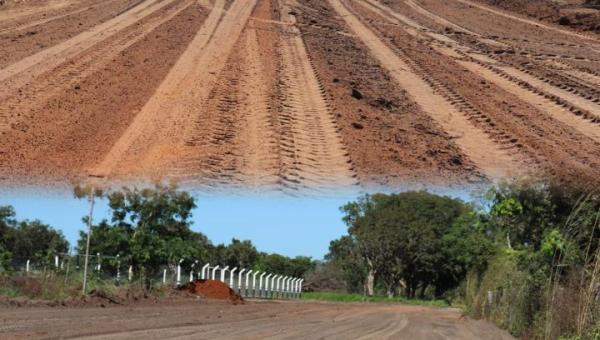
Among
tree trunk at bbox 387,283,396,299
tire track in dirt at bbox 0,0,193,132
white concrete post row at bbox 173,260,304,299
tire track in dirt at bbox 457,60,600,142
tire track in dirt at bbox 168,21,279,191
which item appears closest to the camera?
tire track in dirt at bbox 168,21,279,191

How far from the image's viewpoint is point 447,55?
74.8 ft

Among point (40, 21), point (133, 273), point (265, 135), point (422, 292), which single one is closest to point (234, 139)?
point (265, 135)

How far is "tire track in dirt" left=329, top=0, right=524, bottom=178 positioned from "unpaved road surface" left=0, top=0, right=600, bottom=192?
44 mm

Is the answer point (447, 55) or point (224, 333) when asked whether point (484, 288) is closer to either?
point (447, 55)

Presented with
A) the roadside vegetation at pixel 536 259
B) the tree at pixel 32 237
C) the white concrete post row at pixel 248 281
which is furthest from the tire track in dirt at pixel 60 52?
the tree at pixel 32 237

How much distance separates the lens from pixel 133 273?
30109 millimetres

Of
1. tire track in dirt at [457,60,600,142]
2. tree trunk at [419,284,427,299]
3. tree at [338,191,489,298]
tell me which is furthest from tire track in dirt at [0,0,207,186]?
tree trunk at [419,284,427,299]

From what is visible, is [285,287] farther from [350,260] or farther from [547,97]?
[547,97]

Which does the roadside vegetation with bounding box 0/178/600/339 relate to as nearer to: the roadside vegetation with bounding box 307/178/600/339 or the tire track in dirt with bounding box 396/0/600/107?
the roadside vegetation with bounding box 307/178/600/339

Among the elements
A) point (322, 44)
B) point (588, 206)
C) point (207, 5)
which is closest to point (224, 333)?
point (588, 206)

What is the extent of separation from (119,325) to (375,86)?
7692mm

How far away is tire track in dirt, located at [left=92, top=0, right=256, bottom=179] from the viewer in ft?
39.5

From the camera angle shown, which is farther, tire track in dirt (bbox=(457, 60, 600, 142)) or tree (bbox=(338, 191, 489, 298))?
tree (bbox=(338, 191, 489, 298))

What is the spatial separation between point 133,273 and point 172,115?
647 inches
